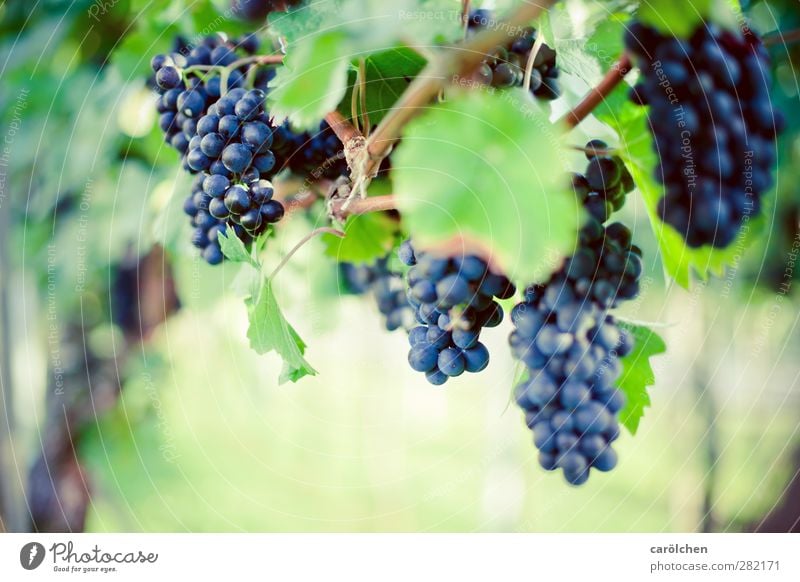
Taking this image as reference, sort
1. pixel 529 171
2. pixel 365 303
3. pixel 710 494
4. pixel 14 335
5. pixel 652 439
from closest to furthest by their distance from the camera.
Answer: pixel 529 171 → pixel 365 303 → pixel 14 335 → pixel 710 494 → pixel 652 439

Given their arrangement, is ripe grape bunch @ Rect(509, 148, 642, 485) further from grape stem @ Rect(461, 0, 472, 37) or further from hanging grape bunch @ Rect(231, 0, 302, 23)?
hanging grape bunch @ Rect(231, 0, 302, 23)

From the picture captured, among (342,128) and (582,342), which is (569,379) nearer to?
(582,342)

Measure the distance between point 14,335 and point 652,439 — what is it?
0.70 meters

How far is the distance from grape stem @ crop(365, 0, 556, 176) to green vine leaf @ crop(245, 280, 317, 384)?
11cm

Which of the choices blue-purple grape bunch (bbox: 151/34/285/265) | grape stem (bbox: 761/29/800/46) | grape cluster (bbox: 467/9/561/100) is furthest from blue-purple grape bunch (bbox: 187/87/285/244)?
grape stem (bbox: 761/29/800/46)

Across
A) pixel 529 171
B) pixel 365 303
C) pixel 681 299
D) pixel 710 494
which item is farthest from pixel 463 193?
pixel 710 494

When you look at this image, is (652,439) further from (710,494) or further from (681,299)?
(681,299)

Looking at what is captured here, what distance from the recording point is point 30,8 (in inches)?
20.3

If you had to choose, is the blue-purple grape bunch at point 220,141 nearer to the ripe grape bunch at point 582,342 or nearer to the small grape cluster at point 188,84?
the small grape cluster at point 188,84

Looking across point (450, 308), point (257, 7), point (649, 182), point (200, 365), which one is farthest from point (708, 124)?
point (200, 365)

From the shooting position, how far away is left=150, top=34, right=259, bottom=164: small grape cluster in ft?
1.14

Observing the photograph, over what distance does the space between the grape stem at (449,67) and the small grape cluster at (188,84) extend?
93mm

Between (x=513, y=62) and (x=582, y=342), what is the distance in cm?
13

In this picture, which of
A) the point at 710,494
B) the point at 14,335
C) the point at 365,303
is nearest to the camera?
the point at 365,303
